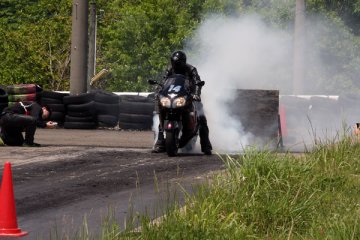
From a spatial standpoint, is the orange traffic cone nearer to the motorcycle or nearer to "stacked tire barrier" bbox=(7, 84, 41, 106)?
the motorcycle

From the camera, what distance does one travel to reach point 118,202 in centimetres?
1102

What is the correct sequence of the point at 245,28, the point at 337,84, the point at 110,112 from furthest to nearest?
the point at 337,84
the point at 245,28
the point at 110,112

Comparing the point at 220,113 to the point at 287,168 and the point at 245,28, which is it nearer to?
the point at 287,168

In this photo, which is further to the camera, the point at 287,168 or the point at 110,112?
the point at 110,112

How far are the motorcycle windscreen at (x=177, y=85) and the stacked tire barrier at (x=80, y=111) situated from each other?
33.3 feet

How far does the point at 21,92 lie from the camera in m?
26.8

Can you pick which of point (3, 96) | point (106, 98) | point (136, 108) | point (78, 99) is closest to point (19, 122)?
point (3, 96)

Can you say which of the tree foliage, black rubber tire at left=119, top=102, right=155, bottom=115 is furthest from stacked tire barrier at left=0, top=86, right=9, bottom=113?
the tree foliage

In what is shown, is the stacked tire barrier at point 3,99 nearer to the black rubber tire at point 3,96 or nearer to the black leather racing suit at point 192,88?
the black rubber tire at point 3,96

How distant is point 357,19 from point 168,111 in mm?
33808

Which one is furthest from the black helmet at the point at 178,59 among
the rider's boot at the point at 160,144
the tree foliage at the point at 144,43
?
the tree foliage at the point at 144,43

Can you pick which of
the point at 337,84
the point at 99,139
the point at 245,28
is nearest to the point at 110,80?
the point at 337,84

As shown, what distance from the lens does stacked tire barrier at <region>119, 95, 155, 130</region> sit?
26.6 metres

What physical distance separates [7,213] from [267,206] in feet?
7.51
